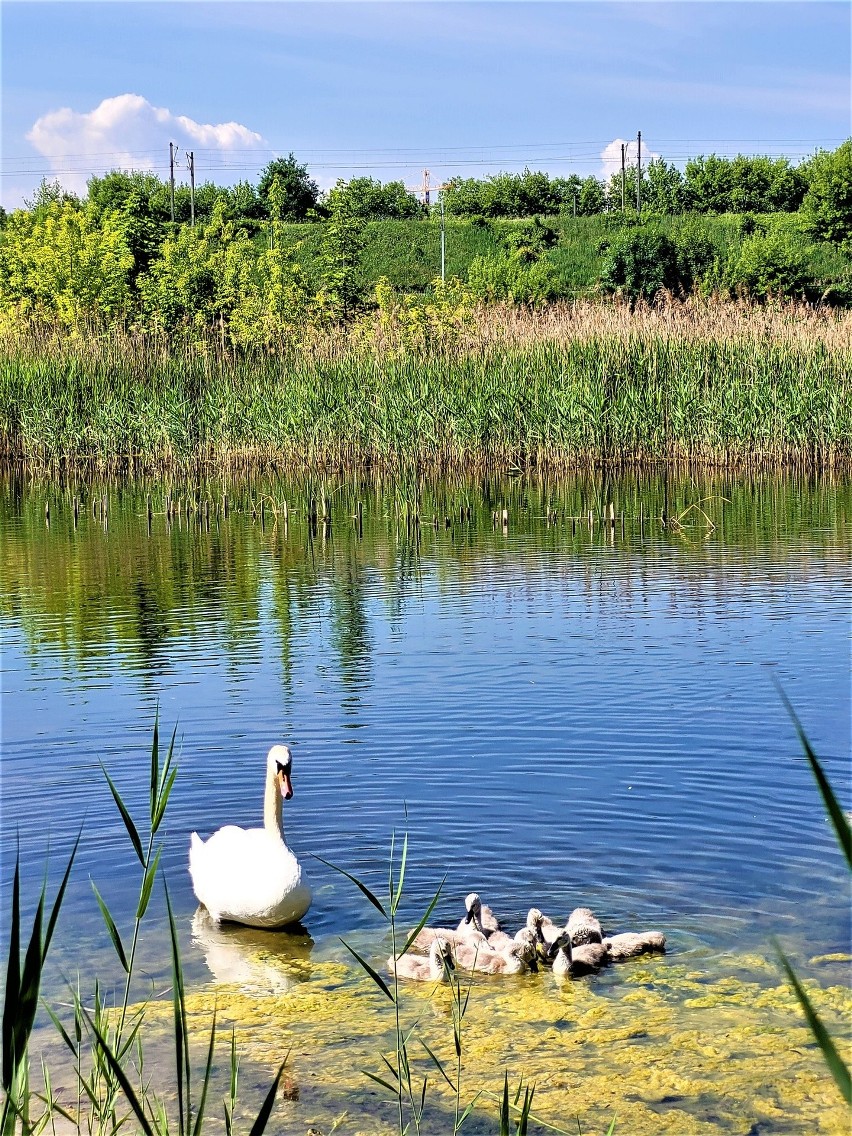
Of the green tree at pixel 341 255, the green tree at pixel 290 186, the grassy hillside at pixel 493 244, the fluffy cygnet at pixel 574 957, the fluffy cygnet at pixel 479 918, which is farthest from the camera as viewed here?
the green tree at pixel 290 186

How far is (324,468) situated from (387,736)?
1567cm

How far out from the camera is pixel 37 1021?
504 centimetres

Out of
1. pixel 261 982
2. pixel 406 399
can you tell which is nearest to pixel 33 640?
pixel 261 982

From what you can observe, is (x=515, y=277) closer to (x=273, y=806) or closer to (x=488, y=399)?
(x=488, y=399)

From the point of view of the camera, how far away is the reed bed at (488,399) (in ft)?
71.9

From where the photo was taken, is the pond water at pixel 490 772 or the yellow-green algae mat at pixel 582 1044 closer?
the yellow-green algae mat at pixel 582 1044

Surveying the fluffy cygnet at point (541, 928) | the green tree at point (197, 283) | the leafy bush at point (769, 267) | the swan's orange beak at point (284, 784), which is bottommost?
the fluffy cygnet at point (541, 928)

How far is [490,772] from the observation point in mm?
7457

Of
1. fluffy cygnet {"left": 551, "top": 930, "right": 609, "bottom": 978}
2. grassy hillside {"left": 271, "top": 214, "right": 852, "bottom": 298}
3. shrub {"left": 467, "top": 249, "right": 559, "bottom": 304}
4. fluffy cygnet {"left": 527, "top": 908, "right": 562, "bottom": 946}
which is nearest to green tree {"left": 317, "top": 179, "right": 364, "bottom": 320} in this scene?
shrub {"left": 467, "top": 249, "right": 559, "bottom": 304}

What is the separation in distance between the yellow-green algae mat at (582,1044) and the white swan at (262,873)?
29cm

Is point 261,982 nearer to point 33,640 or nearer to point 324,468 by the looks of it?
point 33,640

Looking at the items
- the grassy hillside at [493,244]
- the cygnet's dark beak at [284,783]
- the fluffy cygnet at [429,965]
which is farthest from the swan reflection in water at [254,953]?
the grassy hillside at [493,244]

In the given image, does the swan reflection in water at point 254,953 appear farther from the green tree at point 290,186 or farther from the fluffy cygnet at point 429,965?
the green tree at point 290,186

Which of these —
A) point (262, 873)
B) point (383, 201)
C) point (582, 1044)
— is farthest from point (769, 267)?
point (582, 1044)
